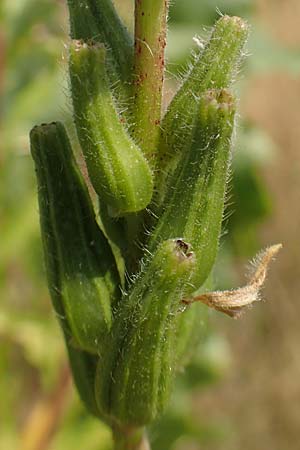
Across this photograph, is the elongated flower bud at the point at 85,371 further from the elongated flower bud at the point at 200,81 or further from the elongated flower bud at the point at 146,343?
the elongated flower bud at the point at 200,81

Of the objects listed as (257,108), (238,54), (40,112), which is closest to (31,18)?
(40,112)

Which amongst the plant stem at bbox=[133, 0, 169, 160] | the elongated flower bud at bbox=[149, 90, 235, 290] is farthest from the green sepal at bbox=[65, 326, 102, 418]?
the plant stem at bbox=[133, 0, 169, 160]

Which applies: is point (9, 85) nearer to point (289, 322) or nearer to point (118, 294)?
point (118, 294)

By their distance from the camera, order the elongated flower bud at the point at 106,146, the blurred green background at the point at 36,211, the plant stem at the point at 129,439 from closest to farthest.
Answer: the elongated flower bud at the point at 106,146, the plant stem at the point at 129,439, the blurred green background at the point at 36,211

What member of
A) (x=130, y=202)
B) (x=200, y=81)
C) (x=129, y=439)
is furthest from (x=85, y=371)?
(x=200, y=81)

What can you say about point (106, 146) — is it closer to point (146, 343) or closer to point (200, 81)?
point (200, 81)

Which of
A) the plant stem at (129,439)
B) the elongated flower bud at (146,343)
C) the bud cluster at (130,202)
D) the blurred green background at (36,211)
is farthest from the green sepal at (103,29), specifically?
the plant stem at (129,439)

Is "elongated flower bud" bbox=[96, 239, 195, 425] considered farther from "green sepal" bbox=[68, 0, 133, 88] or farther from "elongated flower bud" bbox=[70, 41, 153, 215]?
"green sepal" bbox=[68, 0, 133, 88]
